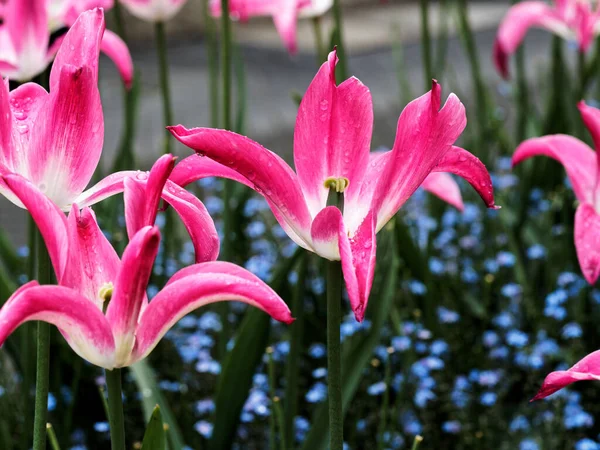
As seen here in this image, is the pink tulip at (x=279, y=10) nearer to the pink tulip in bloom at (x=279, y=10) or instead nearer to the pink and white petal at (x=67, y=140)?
the pink tulip in bloom at (x=279, y=10)

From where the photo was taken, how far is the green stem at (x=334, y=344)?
2.33 feet

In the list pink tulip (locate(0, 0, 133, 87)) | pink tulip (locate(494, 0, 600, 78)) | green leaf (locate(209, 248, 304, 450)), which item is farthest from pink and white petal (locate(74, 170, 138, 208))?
pink tulip (locate(494, 0, 600, 78))

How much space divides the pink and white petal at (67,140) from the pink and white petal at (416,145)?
22 centimetres

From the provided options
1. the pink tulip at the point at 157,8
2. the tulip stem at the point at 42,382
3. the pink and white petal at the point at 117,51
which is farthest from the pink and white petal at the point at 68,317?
the pink tulip at the point at 157,8

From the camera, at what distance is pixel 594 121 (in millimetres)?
998

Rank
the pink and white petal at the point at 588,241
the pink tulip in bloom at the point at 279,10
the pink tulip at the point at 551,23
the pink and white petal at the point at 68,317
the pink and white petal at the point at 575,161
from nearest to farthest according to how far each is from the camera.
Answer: the pink and white petal at the point at 68,317
the pink and white petal at the point at 588,241
the pink and white petal at the point at 575,161
the pink tulip in bloom at the point at 279,10
the pink tulip at the point at 551,23

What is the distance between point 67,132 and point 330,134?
0.20m

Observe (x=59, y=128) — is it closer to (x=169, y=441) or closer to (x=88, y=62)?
(x=88, y=62)

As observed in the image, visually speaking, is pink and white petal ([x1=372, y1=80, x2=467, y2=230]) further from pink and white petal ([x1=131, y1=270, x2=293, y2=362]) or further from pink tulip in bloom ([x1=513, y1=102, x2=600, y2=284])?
pink tulip in bloom ([x1=513, y1=102, x2=600, y2=284])

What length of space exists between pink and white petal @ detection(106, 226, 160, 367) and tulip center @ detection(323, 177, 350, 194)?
0.16 meters

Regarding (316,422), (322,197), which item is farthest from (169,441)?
(322,197)

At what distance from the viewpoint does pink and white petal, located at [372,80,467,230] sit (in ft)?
2.28

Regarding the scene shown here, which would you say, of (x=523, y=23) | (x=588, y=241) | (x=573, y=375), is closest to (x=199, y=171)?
(x=573, y=375)

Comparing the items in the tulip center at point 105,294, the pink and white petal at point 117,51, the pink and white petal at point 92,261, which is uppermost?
the pink and white petal at point 117,51
